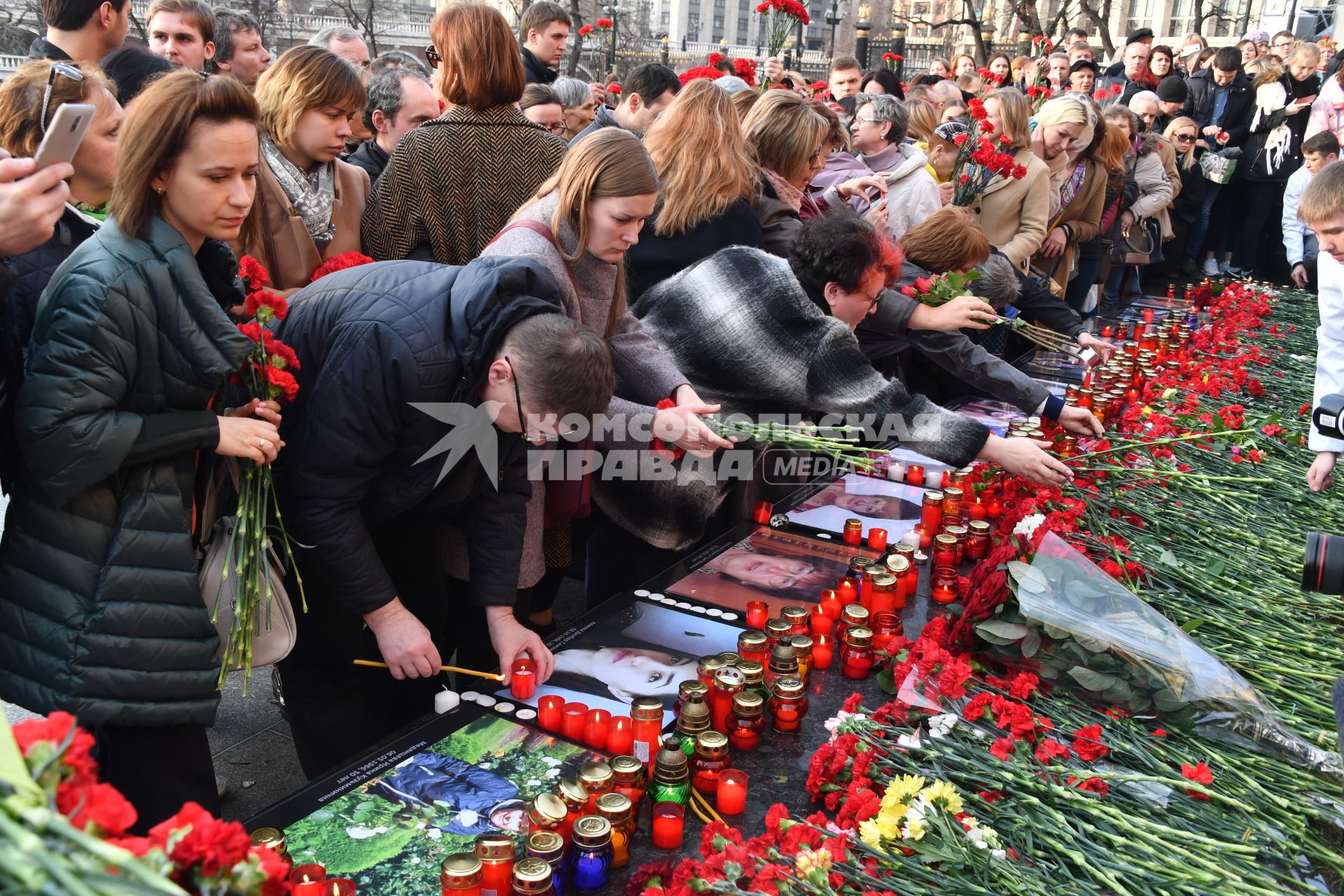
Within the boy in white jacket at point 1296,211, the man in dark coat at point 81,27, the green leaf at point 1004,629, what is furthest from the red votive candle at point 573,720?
the boy in white jacket at point 1296,211

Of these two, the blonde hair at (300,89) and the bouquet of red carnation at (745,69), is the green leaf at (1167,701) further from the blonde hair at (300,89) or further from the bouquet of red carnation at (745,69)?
the bouquet of red carnation at (745,69)

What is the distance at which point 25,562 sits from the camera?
5.94ft

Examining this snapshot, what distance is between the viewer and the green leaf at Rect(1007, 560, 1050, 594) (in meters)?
2.08

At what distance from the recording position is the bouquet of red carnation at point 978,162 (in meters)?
4.91

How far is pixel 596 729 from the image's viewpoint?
6.36 ft

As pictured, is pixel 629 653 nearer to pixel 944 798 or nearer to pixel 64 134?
pixel 944 798

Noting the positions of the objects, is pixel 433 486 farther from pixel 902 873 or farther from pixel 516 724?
pixel 902 873

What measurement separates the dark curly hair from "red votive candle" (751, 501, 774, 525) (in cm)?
61

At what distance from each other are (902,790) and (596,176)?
5.39 ft

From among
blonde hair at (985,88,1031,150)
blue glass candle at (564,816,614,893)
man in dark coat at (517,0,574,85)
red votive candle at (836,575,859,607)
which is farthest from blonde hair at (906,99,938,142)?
blue glass candle at (564,816,614,893)

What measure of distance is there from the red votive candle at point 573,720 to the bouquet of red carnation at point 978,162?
3780mm

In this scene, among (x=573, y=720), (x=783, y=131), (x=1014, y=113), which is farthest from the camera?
(x=1014, y=113)

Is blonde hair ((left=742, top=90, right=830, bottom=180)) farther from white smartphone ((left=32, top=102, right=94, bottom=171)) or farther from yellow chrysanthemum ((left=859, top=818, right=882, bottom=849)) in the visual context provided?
yellow chrysanthemum ((left=859, top=818, right=882, bottom=849))

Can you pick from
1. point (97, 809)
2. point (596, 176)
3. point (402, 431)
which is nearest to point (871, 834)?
point (97, 809)
